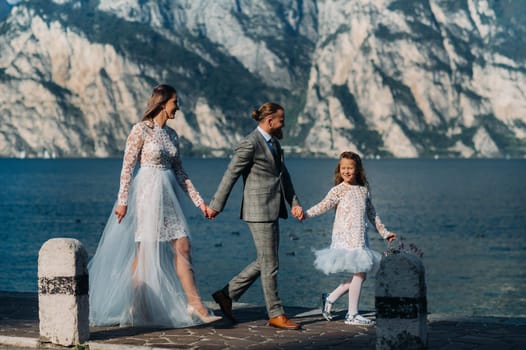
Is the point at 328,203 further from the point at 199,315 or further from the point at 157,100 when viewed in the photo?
the point at 157,100

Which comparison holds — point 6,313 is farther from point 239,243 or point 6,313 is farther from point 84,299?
point 239,243

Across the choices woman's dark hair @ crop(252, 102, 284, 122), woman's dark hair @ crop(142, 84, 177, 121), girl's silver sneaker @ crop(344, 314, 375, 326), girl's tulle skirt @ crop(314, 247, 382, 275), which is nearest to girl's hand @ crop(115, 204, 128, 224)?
woman's dark hair @ crop(142, 84, 177, 121)

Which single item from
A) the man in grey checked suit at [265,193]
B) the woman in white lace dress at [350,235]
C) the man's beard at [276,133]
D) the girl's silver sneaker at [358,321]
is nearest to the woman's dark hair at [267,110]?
the man in grey checked suit at [265,193]

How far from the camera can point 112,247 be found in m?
12.4

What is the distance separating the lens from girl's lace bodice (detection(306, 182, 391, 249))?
42.0ft

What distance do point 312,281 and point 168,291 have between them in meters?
29.1

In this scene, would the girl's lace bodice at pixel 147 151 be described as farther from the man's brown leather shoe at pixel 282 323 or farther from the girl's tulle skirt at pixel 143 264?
the man's brown leather shoe at pixel 282 323

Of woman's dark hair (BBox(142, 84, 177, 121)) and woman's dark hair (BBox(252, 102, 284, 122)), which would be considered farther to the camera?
woman's dark hair (BBox(142, 84, 177, 121))

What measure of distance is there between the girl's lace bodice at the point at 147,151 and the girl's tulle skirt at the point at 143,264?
0.15 meters

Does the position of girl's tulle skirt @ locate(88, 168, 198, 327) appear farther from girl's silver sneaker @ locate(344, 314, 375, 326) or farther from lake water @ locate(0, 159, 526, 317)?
lake water @ locate(0, 159, 526, 317)

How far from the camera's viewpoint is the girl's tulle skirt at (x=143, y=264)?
12102mm

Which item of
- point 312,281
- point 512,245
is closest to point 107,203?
point 512,245

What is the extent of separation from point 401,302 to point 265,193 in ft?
A: 11.6

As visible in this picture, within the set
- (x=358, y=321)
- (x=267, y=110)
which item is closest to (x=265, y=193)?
(x=267, y=110)
